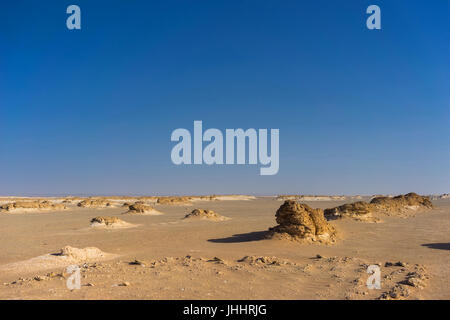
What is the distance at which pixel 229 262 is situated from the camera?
10.8 metres

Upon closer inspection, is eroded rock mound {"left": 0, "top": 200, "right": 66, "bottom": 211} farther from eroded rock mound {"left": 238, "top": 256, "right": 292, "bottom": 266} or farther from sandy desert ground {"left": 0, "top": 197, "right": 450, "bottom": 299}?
eroded rock mound {"left": 238, "top": 256, "right": 292, "bottom": 266}

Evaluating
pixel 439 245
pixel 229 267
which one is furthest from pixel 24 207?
pixel 439 245

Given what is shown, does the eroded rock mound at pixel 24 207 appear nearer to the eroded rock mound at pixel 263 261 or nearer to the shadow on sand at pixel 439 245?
the eroded rock mound at pixel 263 261

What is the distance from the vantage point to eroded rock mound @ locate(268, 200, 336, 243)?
1496 cm

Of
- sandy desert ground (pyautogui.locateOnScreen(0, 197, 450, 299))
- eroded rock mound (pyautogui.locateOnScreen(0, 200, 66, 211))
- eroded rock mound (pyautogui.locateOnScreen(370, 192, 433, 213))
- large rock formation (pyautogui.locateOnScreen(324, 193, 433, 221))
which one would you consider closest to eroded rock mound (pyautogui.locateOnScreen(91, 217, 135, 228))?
sandy desert ground (pyautogui.locateOnScreen(0, 197, 450, 299))

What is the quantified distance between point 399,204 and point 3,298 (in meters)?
32.9

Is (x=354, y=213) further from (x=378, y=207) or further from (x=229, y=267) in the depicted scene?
(x=229, y=267)

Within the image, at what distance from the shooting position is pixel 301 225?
1509 cm

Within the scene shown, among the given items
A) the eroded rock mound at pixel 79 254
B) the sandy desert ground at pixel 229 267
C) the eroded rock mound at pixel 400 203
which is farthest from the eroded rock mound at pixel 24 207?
the eroded rock mound at pixel 400 203

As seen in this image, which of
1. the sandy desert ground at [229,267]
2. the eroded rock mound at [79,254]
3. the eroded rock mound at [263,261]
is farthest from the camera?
the eroded rock mound at [79,254]

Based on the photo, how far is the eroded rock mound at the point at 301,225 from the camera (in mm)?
14961

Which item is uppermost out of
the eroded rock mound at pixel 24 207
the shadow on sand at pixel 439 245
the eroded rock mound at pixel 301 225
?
the eroded rock mound at pixel 301 225
